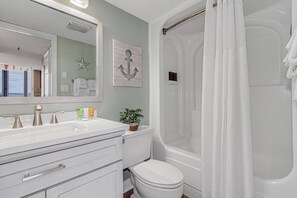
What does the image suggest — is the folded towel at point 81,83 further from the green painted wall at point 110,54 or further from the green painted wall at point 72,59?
the green painted wall at point 110,54

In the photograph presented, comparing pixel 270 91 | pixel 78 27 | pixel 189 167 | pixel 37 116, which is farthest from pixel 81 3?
pixel 270 91

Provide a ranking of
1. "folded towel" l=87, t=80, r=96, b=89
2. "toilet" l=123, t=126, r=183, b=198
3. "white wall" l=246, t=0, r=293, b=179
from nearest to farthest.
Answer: "toilet" l=123, t=126, r=183, b=198 < "folded towel" l=87, t=80, r=96, b=89 < "white wall" l=246, t=0, r=293, b=179

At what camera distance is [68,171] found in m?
0.79

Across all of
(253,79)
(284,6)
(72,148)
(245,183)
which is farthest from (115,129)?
(284,6)

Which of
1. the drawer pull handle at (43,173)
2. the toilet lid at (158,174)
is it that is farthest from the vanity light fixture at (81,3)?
the toilet lid at (158,174)

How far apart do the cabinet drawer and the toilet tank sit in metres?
0.38

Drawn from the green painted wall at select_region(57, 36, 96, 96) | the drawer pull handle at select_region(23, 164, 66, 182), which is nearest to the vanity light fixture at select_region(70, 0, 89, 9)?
the green painted wall at select_region(57, 36, 96, 96)

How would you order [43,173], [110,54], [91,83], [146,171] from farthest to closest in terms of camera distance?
[110,54]
[91,83]
[146,171]
[43,173]

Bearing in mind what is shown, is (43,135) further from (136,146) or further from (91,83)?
(136,146)

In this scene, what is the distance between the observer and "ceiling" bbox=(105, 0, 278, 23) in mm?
1585

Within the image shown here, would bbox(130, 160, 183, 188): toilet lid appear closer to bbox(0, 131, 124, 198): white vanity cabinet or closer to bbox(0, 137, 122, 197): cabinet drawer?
bbox(0, 131, 124, 198): white vanity cabinet

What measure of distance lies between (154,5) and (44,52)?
1.22m

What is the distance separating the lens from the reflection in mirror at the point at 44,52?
3.45ft

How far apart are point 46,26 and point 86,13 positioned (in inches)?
15.3
